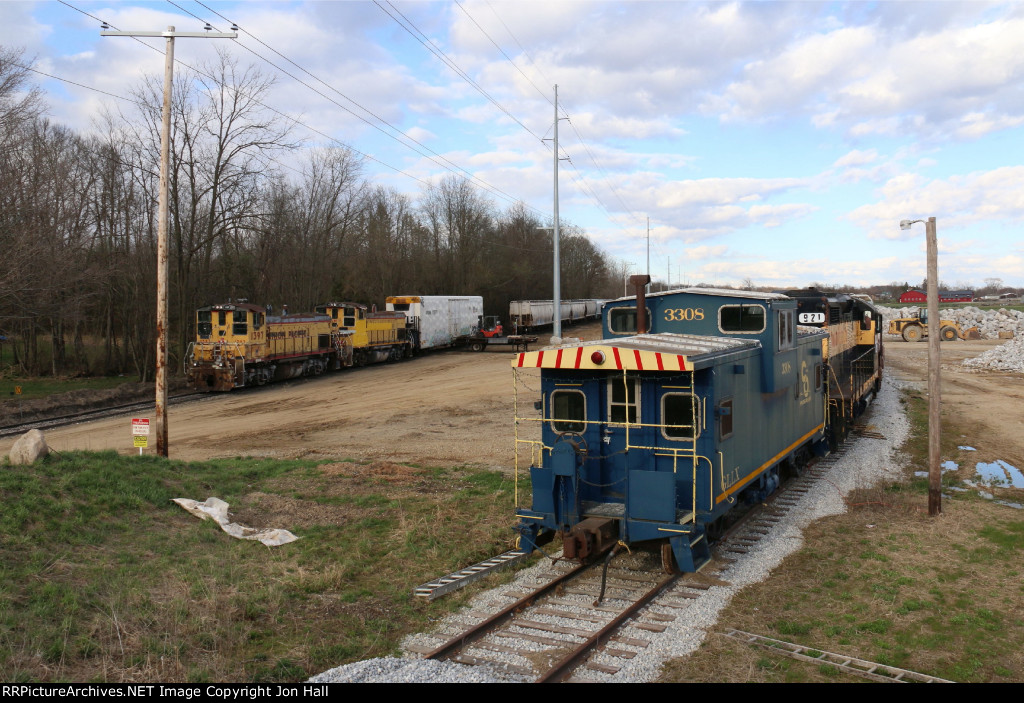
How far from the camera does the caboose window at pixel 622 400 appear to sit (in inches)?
364

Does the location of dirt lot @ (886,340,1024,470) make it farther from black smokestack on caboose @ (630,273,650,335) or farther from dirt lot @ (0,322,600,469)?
dirt lot @ (0,322,600,469)

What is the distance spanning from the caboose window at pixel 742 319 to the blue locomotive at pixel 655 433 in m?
0.02

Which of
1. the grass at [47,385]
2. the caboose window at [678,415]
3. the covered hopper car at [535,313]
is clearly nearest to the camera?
the caboose window at [678,415]

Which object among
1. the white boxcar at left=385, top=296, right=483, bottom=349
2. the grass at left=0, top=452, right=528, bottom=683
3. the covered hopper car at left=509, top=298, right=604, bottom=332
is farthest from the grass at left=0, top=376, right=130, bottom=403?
the covered hopper car at left=509, top=298, right=604, bottom=332

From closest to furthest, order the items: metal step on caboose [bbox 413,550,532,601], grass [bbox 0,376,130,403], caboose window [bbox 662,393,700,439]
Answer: metal step on caboose [bbox 413,550,532,601], caboose window [bbox 662,393,700,439], grass [bbox 0,376,130,403]

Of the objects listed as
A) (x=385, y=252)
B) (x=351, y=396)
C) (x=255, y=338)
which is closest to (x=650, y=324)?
(x=351, y=396)

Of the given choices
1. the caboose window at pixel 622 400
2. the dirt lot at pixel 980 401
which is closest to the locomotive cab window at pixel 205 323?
the caboose window at pixel 622 400

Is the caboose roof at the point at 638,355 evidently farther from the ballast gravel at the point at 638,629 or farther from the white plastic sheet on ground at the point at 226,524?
the white plastic sheet on ground at the point at 226,524

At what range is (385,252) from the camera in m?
63.2

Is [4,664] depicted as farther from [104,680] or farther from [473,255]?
[473,255]

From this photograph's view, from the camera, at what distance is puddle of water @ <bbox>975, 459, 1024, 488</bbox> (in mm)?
14828

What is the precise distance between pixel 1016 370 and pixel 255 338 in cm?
3848

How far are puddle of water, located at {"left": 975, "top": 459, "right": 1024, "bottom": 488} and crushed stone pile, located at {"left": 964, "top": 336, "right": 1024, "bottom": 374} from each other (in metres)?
25.1

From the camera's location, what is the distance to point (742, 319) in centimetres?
1101
